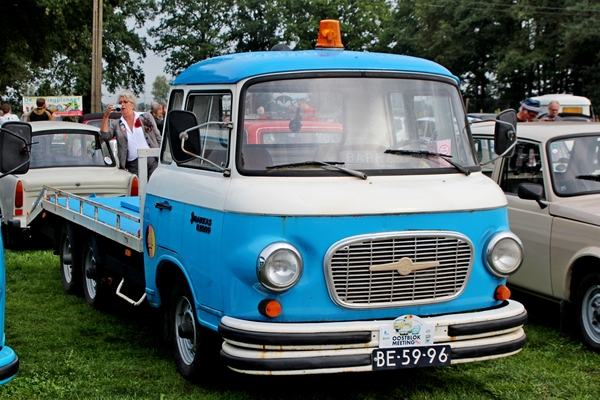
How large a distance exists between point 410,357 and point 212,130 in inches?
75.8

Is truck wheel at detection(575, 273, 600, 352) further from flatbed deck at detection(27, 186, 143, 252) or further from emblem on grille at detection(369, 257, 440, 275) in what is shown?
flatbed deck at detection(27, 186, 143, 252)

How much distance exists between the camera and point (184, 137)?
538 centimetres

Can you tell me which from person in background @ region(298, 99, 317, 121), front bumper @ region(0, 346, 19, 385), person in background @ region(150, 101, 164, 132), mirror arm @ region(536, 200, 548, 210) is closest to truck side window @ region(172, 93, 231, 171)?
person in background @ region(298, 99, 317, 121)

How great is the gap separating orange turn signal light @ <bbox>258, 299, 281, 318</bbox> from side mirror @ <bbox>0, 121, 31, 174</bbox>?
5.07 ft

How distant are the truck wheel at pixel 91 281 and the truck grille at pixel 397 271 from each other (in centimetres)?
365

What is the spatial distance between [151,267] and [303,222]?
5.88ft

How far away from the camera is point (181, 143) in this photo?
5438 millimetres

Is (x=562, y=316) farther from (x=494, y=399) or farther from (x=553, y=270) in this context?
(x=494, y=399)

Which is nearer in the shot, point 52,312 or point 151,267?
point 151,267

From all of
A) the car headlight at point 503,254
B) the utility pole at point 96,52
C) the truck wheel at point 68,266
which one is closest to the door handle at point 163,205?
the car headlight at point 503,254

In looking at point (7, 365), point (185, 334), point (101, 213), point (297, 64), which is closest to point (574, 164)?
point (297, 64)

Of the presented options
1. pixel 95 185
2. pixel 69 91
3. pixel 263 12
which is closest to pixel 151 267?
Result: pixel 95 185

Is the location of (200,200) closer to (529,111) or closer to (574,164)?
(574,164)

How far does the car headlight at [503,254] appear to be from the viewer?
17.5 ft
